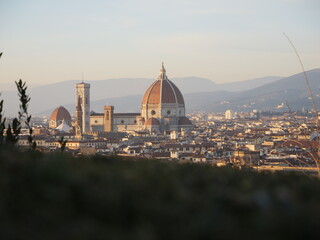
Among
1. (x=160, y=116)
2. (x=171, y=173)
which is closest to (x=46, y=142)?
(x=160, y=116)

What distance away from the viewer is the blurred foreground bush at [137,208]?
4.12m

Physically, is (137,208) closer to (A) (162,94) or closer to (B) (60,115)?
(A) (162,94)

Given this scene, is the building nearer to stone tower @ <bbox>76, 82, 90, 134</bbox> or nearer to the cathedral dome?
stone tower @ <bbox>76, 82, 90, 134</bbox>

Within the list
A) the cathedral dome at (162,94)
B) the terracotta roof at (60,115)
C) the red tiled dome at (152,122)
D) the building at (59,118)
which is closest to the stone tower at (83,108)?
the building at (59,118)

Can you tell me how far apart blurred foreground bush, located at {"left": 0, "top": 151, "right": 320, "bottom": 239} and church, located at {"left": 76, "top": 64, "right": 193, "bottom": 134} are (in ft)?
298

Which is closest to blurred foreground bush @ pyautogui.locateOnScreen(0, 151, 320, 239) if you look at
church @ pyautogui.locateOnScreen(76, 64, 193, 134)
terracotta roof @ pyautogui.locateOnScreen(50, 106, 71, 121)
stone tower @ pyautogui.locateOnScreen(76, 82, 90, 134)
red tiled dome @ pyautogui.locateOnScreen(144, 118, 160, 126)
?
red tiled dome @ pyautogui.locateOnScreen(144, 118, 160, 126)

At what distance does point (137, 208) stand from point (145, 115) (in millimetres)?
95552

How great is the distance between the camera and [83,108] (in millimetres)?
101562

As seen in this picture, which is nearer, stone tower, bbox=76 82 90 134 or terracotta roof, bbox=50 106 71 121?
stone tower, bbox=76 82 90 134

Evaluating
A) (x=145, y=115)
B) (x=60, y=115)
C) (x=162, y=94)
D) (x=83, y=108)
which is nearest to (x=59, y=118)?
(x=60, y=115)

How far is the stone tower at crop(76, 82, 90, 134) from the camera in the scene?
334 ft

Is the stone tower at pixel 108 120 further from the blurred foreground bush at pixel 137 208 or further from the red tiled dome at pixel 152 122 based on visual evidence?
the blurred foreground bush at pixel 137 208

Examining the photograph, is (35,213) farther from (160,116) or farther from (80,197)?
(160,116)

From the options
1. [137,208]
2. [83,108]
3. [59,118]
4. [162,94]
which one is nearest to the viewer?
[137,208]
